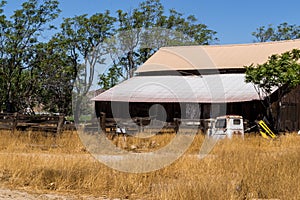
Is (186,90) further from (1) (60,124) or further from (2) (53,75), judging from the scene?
(2) (53,75)

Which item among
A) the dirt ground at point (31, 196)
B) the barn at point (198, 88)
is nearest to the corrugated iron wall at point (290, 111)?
the barn at point (198, 88)

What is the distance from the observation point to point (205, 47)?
3650 cm

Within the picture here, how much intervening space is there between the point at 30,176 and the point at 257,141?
10803 millimetres

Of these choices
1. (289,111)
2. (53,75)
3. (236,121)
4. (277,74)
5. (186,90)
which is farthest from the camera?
(53,75)

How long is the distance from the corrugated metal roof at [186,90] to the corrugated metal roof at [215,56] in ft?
3.32

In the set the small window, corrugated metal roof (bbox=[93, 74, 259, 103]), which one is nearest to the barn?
corrugated metal roof (bbox=[93, 74, 259, 103])

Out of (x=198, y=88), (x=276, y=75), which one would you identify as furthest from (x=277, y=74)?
(x=198, y=88)

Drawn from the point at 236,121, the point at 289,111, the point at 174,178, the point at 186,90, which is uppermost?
the point at 186,90

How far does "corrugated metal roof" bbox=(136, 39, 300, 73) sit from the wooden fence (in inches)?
635

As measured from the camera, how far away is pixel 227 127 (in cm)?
1998

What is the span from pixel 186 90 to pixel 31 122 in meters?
12.7

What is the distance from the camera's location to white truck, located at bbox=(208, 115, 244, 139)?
19.5 metres

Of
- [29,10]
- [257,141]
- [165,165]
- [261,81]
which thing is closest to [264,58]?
[261,81]

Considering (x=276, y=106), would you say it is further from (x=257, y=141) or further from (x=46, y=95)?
(x=46, y=95)
